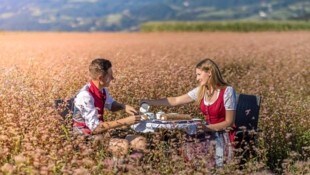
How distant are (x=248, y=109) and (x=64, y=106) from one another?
2.04 meters

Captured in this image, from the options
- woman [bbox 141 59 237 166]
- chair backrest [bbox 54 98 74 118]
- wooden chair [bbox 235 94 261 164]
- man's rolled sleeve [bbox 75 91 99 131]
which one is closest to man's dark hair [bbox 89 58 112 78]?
man's rolled sleeve [bbox 75 91 99 131]

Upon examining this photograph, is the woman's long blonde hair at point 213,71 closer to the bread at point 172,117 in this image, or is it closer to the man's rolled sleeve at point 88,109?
the bread at point 172,117

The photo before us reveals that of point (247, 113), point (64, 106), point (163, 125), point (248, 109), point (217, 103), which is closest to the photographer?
point (163, 125)

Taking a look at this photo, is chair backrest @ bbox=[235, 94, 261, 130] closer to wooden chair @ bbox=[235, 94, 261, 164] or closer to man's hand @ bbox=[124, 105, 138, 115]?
wooden chair @ bbox=[235, 94, 261, 164]

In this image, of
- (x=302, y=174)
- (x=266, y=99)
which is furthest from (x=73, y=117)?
(x=266, y=99)

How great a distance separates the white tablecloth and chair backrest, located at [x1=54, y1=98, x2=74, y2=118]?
685 mm

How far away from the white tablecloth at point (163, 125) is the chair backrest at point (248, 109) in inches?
42.4

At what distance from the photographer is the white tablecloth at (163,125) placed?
7258 millimetres

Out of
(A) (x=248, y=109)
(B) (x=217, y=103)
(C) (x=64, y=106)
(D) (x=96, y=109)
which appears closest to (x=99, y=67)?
(D) (x=96, y=109)

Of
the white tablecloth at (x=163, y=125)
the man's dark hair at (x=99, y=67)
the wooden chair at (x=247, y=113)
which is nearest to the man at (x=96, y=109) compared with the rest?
the man's dark hair at (x=99, y=67)

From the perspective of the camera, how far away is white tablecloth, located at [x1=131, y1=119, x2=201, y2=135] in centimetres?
726

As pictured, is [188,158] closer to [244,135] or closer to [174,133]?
[174,133]

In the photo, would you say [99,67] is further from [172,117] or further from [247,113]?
[247,113]

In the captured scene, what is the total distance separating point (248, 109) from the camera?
8.41m
